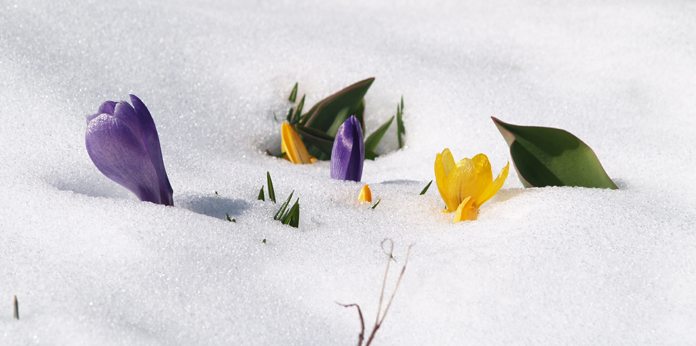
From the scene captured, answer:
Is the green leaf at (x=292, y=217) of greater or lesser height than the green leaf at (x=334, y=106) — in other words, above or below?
below

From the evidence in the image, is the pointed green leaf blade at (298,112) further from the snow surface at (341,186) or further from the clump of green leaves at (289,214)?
the clump of green leaves at (289,214)

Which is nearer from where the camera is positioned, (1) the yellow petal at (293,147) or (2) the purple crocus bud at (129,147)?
(2) the purple crocus bud at (129,147)

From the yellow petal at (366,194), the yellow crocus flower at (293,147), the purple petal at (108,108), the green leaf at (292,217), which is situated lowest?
the green leaf at (292,217)

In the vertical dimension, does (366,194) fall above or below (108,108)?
below

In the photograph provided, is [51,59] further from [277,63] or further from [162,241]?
[162,241]

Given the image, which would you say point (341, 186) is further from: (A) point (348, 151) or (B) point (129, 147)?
(B) point (129, 147)

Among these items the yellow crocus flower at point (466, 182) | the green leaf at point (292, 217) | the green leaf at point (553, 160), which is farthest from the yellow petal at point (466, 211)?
the green leaf at point (292, 217)

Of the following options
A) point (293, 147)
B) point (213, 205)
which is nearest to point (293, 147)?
point (293, 147)
